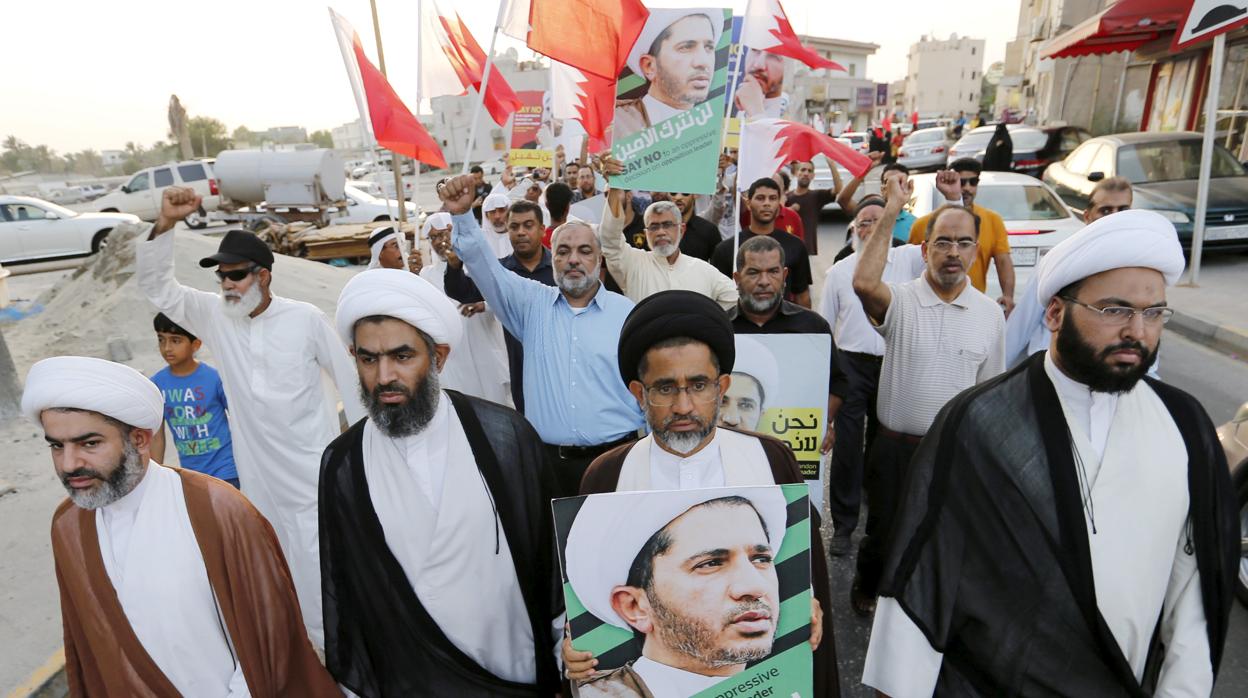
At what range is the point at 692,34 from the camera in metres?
4.43

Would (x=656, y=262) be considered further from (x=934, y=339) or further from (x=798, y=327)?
(x=934, y=339)

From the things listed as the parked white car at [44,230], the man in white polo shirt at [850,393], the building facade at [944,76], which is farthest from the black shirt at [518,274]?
the building facade at [944,76]

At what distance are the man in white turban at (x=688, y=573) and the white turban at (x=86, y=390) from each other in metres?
1.47

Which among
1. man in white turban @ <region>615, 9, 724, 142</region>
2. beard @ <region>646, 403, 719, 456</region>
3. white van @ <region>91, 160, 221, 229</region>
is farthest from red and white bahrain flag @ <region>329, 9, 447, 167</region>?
white van @ <region>91, 160, 221, 229</region>

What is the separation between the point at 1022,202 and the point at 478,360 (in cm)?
696

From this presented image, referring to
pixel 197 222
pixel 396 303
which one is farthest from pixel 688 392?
pixel 197 222

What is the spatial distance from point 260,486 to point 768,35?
445 centimetres

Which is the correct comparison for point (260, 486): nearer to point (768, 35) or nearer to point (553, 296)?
point (553, 296)

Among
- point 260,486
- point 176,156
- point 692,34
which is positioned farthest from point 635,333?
point 176,156

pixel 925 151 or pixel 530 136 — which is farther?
pixel 925 151

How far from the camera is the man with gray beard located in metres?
3.63

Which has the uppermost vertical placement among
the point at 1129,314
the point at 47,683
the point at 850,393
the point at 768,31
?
the point at 768,31

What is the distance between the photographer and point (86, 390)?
2.09m

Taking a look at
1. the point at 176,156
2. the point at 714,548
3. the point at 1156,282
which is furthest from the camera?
the point at 176,156
